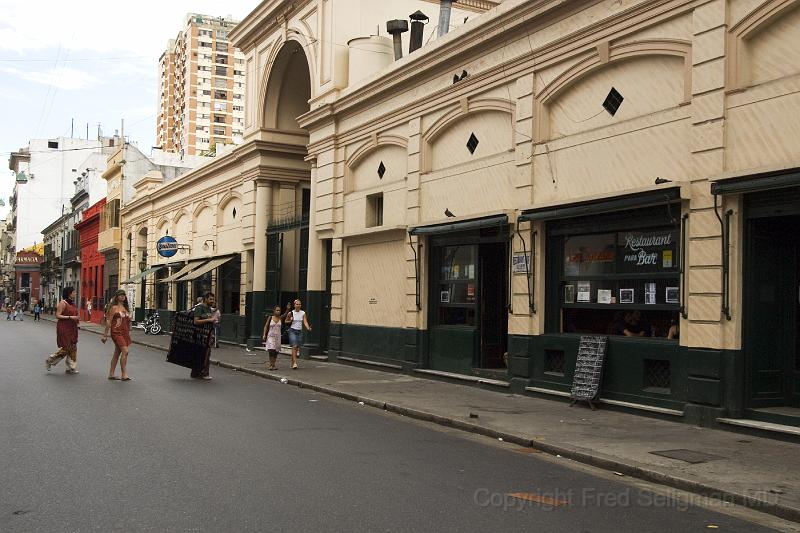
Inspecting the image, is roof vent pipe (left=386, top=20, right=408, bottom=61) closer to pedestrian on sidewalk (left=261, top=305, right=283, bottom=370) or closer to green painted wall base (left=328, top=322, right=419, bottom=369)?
green painted wall base (left=328, top=322, right=419, bottom=369)

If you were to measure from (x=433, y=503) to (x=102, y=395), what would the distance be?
8.31m

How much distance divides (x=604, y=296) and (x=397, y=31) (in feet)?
35.4

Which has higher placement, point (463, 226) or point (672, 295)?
point (463, 226)

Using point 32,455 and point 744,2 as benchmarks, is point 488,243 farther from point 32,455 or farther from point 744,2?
point 32,455

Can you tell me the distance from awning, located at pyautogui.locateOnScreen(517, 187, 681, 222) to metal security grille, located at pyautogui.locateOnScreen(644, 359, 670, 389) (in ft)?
7.32

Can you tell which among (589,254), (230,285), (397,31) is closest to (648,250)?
(589,254)

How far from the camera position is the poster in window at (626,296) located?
12.2m

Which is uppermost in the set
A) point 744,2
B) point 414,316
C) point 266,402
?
point 744,2

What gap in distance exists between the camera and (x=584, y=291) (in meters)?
13.2

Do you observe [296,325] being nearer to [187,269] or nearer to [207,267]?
[207,267]

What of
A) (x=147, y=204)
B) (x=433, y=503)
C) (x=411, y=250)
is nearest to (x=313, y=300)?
(x=411, y=250)

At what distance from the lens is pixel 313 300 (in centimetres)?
2256

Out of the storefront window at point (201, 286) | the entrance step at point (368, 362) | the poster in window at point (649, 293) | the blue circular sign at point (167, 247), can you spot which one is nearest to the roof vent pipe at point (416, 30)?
the entrance step at point (368, 362)

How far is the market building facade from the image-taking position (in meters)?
10.3
